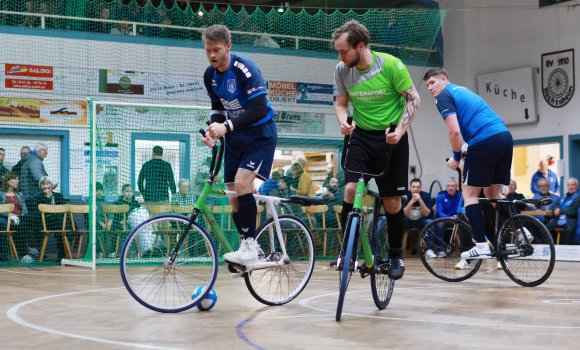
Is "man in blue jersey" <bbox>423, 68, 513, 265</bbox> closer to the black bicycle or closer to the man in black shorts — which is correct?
the black bicycle

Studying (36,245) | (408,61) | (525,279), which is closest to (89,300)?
(525,279)

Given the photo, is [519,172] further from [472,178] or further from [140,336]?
[140,336]

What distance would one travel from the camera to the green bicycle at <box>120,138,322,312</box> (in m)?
5.51

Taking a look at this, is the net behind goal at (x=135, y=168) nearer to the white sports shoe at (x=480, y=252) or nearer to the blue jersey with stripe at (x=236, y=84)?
the white sports shoe at (x=480, y=252)

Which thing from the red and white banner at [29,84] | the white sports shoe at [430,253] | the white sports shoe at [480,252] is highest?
the red and white banner at [29,84]

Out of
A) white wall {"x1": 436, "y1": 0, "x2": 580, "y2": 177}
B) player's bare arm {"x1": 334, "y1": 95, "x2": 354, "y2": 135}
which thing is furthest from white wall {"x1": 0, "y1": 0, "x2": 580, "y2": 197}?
player's bare arm {"x1": 334, "y1": 95, "x2": 354, "y2": 135}

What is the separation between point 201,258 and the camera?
6.16m

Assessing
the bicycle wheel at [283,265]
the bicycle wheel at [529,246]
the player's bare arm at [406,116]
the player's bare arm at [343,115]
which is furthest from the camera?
the bicycle wheel at [529,246]

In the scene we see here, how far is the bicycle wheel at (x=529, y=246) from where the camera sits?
7.80 m

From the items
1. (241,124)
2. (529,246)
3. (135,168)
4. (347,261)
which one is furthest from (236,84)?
(135,168)

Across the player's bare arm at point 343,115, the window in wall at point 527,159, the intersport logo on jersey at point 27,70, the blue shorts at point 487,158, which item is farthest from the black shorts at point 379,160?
the window in wall at point 527,159

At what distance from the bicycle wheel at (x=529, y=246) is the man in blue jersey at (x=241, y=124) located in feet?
9.69

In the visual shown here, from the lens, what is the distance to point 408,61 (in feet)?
57.6

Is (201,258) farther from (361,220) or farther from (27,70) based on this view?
(27,70)
